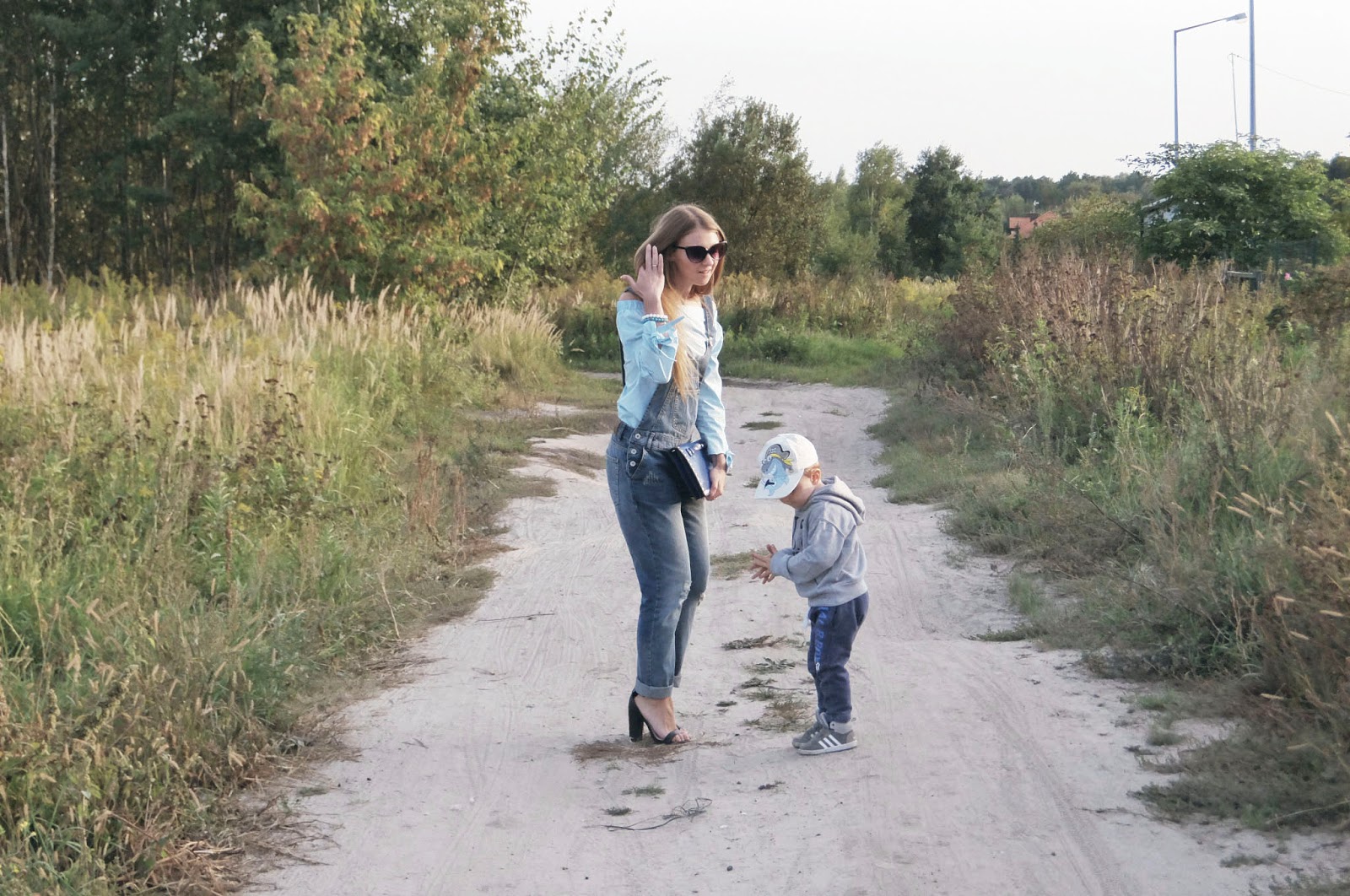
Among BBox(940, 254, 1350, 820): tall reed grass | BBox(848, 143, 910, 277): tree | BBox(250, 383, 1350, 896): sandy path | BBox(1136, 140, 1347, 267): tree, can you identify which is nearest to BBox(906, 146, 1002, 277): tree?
BBox(848, 143, 910, 277): tree

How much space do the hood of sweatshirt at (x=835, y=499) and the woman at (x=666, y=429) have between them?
35 centimetres

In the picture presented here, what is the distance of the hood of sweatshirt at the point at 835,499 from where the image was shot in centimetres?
455

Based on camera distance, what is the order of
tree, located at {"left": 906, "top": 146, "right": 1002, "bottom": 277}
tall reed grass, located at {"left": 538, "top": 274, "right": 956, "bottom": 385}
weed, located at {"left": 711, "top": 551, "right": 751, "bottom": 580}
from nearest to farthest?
1. weed, located at {"left": 711, "top": 551, "right": 751, "bottom": 580}
2. tall reed grass, located at {"left": 538, "top": 274, "right": 956, "bottom": 385}
3. tree, located at {"left": 906, "top": 146, "right": 1002, "bottom": 277}

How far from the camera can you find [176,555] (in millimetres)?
6418

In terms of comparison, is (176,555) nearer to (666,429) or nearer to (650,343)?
(666,429)

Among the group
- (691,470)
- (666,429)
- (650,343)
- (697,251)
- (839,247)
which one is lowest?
(691,470)

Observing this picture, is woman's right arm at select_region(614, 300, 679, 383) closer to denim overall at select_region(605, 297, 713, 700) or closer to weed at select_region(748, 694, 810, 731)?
denim overall at select_region(605, 297, 713, 700)

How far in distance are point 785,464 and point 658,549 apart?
0.55 m

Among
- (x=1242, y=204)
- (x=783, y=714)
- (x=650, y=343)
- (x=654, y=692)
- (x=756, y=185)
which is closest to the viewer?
(x=650, y=343)

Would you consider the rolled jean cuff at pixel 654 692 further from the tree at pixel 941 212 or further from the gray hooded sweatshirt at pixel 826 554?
the tree at pixel 941 212

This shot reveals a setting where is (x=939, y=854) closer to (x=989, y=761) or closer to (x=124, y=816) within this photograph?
(x=989, y=761)

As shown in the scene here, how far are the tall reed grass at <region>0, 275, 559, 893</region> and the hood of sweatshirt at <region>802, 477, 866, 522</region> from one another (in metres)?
2.22

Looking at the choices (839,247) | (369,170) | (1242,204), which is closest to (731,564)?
(369,170)

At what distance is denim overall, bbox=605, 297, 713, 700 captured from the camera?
446 cm
